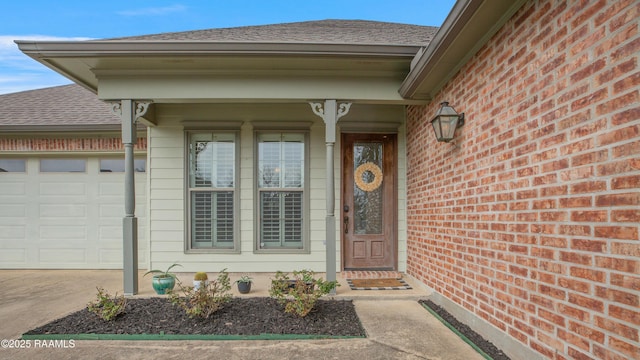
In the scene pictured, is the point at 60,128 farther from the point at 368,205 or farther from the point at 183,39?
the point at 368,205

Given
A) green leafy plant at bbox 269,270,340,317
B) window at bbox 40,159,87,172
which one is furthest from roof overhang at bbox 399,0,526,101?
window at bbox 40,159,87,172

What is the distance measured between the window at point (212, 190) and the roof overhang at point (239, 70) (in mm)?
1185

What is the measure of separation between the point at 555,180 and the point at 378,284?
293 centimetres

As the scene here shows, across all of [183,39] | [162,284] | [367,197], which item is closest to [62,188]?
[162,284]

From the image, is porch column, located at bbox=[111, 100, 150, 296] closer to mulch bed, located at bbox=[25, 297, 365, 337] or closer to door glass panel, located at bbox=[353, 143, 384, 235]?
mulch bed, located at bbox=[25, 297, 365, 337]

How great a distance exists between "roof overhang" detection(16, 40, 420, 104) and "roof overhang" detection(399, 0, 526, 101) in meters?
0.40

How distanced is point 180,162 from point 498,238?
14.5 ft

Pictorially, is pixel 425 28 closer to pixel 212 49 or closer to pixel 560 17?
pixel 212 49

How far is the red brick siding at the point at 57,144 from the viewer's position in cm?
586

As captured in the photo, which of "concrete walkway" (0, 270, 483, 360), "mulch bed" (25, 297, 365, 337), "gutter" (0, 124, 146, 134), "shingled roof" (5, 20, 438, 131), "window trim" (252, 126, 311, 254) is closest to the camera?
"concrete walkway" (0, 270, 483, 360)

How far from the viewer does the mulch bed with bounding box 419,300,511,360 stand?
2600 mm

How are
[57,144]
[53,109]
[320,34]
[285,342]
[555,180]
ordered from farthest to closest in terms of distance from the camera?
[53,109], [57,144], [320,34], [285,342], [555,180]

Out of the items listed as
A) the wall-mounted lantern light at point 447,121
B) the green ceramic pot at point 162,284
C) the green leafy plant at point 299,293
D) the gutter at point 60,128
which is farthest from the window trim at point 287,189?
the wall-mounted lantern light at point 447,121

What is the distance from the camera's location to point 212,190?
5.39m
